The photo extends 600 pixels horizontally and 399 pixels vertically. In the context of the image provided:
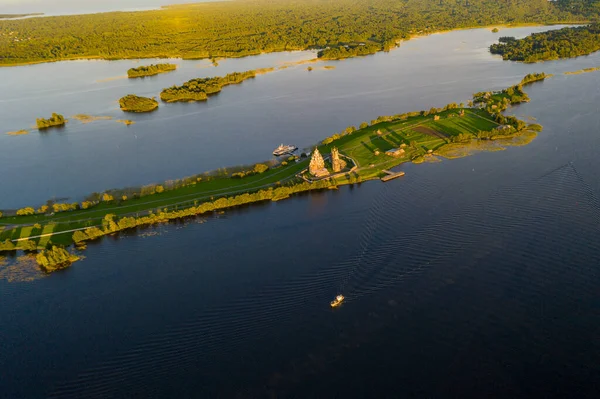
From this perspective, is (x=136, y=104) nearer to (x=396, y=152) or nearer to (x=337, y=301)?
(x=396, y=152)

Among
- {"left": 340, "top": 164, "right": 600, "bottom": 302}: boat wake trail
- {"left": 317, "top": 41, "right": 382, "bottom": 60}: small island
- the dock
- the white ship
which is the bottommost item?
{"left": 340, "top": 164, "right": 600, "bottom": 302}: boat wake trail

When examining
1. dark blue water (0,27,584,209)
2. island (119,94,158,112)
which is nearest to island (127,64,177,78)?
dark blue water (0,27,584,209)

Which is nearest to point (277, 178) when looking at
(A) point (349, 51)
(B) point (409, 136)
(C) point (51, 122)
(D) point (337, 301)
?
(B) point (409, 136)

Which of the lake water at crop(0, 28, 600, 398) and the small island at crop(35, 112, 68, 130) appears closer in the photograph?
the lake water at crop(0, 28, 600, 398)

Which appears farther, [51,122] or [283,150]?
[51,122]

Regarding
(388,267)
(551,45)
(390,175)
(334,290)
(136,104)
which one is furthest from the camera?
(551,45)

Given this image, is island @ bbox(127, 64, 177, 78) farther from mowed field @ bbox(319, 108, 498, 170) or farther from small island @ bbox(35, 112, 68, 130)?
mowed field @ bbox(319, 108, 498, 170)
